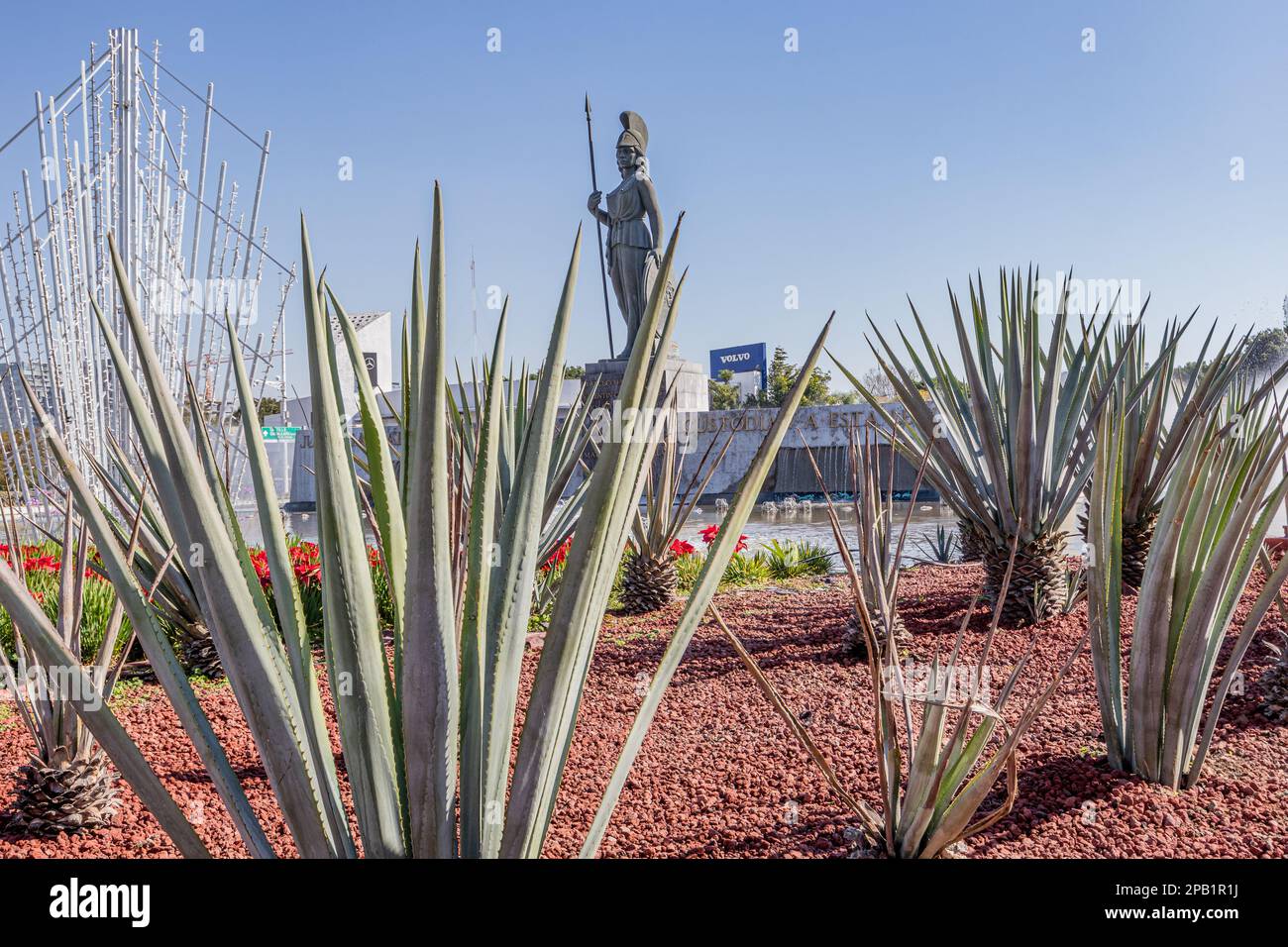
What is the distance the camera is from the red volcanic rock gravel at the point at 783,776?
1678 mm

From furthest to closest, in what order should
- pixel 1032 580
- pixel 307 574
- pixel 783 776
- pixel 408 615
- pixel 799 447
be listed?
pixel 799 447 < pixel 307 574 < pixel 1032 580 < pixel 783 776 < pixel 408 615

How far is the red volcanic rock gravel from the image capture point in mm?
1678

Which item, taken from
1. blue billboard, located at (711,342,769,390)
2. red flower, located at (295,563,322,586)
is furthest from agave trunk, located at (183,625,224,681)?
blue billboard, located at (711,342,769,390)

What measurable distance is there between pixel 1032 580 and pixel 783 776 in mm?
1717

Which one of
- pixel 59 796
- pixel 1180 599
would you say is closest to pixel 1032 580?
pixel 1180 599

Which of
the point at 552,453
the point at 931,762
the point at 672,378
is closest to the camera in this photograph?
the point at 931,762

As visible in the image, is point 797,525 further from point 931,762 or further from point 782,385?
point 782,385

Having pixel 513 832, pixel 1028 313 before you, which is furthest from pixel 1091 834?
pixel 1028 313

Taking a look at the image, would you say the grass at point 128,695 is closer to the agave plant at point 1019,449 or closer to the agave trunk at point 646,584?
the agave trunk at point 646,584

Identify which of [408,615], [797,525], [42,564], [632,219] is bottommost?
[797,525]

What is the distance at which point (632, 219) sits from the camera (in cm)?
928

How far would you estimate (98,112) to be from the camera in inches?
186
